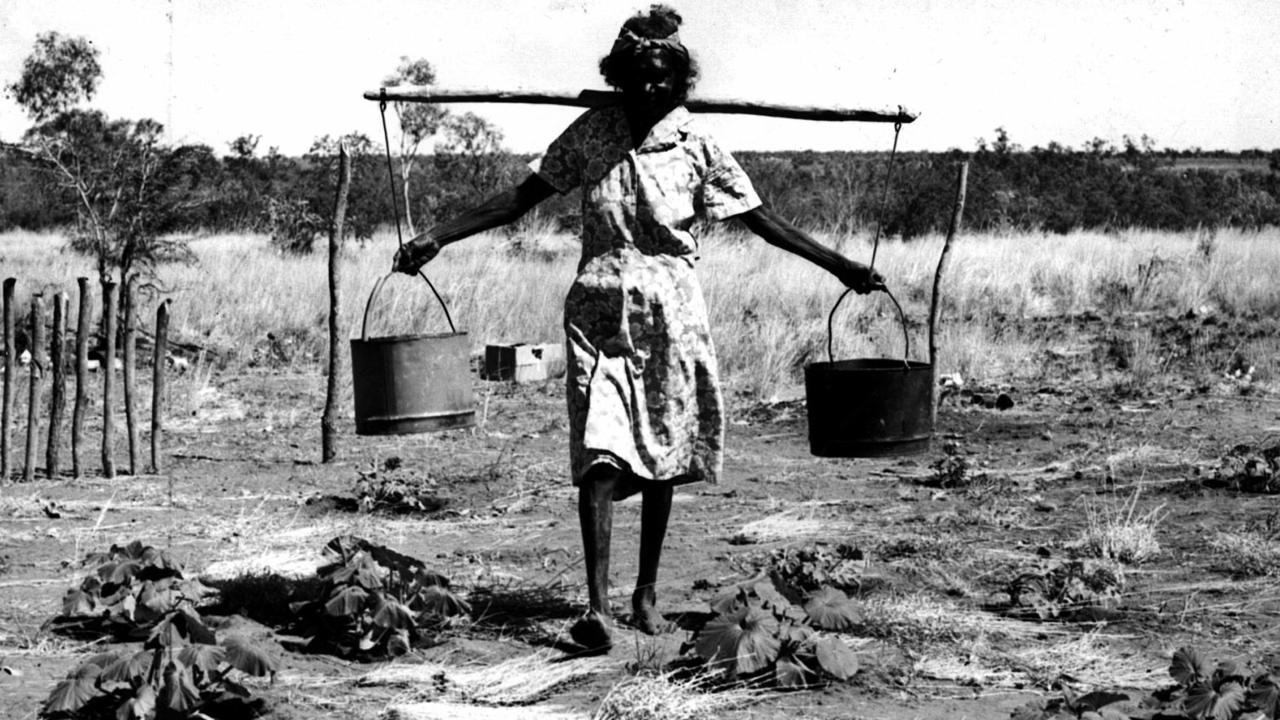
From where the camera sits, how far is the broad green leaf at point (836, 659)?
3724 millimetres

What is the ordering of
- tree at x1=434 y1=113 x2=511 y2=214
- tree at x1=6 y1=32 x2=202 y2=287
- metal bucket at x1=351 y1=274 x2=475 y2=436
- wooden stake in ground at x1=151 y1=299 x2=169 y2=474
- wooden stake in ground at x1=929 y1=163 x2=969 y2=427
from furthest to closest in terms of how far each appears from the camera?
tree at x1=434 y1=113 x2=511 y2=214 < tree at x1=6 y1=32 x2=202 y2=287 < wooden stake in ground at x1=929 y1=163 x2=969 y2=427 < wooden stake in ground at x1=151 y1=299 x2=169 y2=474 < metal bucket at x1=351 y1=274 x2=475 y2=436

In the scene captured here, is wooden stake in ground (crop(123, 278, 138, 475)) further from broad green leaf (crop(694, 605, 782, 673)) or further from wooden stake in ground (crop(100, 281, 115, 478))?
broad green leaf (crop(694, 605, 782, 673))

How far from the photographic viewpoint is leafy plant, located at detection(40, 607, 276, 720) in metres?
3.31

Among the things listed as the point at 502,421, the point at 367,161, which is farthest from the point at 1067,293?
the point at 367,161

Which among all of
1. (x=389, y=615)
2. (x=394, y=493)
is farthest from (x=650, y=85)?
(x=394, y=493)

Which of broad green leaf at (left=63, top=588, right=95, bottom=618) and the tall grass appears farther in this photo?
the tall grass

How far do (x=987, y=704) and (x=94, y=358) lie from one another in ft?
29.4

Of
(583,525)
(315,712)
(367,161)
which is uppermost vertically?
(367,161)

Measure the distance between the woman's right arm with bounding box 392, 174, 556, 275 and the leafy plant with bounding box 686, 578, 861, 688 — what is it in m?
1.27

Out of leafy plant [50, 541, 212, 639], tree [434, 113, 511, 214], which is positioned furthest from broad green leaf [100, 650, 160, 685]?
tree [434, 113, 511, 214]

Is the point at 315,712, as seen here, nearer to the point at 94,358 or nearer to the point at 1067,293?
the point at 94,358

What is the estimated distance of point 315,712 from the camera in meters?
3.62

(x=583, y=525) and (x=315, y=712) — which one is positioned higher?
(x=583, y=525)

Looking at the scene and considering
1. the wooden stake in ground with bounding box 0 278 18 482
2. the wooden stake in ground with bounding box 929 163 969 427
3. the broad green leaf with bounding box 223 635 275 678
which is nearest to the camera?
the broad green leaf with bounding box 223 635 275 678
